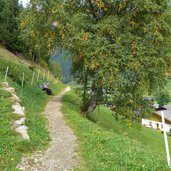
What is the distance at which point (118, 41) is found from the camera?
70.3 feet

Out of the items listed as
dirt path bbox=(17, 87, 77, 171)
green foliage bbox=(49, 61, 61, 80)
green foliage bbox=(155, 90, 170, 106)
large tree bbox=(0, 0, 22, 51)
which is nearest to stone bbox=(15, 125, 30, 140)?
dirt path bbox=(17, 87, 77, 171)

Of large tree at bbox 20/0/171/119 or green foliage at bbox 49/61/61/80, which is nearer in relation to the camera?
large tree at bbox 20/0/171/119

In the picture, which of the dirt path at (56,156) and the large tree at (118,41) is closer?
the dirt path at (56,156)

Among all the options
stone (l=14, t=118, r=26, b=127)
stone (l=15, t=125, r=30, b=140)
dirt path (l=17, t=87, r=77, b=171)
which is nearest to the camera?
dirt path (l=17, t=87, r=77, b=171)

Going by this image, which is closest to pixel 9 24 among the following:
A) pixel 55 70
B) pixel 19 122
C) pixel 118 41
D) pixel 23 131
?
pixel 55 70

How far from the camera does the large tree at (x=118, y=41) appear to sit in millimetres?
21234

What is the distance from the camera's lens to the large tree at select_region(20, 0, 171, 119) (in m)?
21.2

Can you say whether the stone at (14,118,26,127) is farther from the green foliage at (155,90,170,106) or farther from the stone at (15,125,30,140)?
the green foliage at (155,90,170,106)

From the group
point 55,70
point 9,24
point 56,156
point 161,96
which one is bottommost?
point 161,96

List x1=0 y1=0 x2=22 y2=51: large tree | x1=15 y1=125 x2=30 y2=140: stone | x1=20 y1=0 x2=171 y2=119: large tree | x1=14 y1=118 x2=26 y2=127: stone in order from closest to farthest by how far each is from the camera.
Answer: x1=15 y1=125 x2=30 y2=140: stone < x1=14 y1=118 x2=26 y2=127: stone < x1=20 y1=0 x2=171 y2=119: large tree < x1=0 y1=0 x2=22 y2=51: large tree

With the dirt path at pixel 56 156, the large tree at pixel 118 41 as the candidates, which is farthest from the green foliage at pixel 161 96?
the dirt path at pixel 56 156

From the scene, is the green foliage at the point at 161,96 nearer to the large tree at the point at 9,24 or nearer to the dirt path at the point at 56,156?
the dirt path at the point at 56,156

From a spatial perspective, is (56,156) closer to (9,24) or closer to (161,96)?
(9,24)

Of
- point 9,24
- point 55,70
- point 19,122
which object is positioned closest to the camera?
point 19,122
